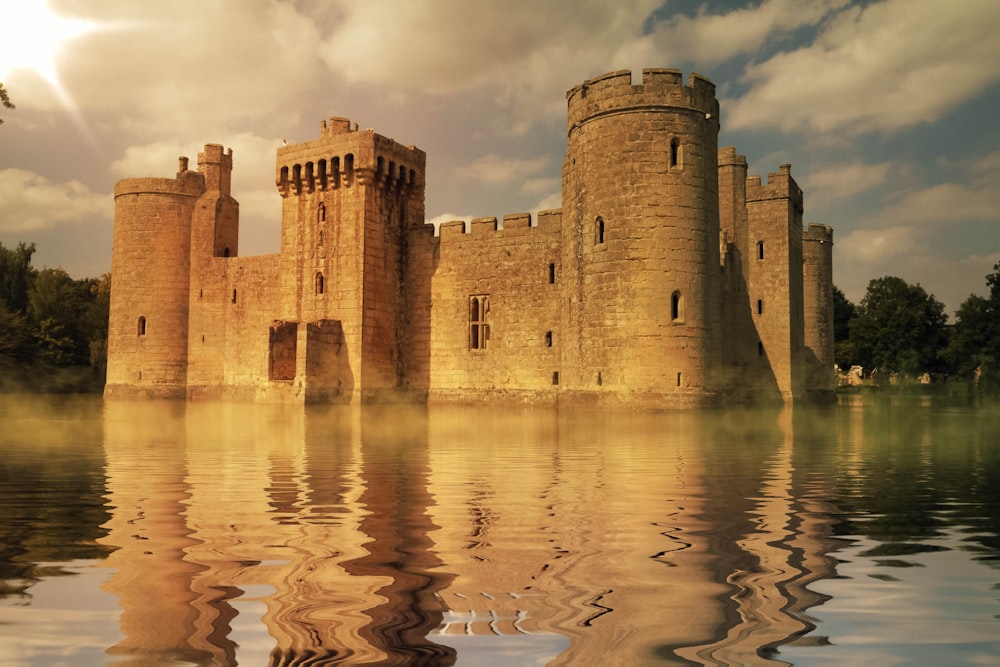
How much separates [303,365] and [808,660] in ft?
82.4

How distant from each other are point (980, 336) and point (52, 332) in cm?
4956

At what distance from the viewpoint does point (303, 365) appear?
26.8 metres

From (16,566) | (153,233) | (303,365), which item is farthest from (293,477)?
(153,233)

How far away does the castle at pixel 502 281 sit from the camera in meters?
21.0

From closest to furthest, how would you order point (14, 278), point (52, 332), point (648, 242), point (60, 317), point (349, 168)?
point (648, 242) → point (349, 168) → point (52, 332) → point (60, 317) → point (14, 278)

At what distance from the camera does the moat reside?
2.95 metres

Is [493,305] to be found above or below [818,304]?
below

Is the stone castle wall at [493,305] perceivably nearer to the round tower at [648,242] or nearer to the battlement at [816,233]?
the round tower at [648,242]

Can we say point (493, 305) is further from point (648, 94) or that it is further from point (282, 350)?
point (648, 94)

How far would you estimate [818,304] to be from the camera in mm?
33312

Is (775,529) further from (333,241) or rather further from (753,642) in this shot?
(333,241)

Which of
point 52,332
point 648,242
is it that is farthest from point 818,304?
point 52,332

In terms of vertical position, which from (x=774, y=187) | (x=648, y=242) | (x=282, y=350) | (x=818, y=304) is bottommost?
(x=282, y=350)

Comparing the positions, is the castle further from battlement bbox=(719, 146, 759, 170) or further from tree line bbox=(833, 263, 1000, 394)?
tree line bbox=(833, 263, 1000, 394)
